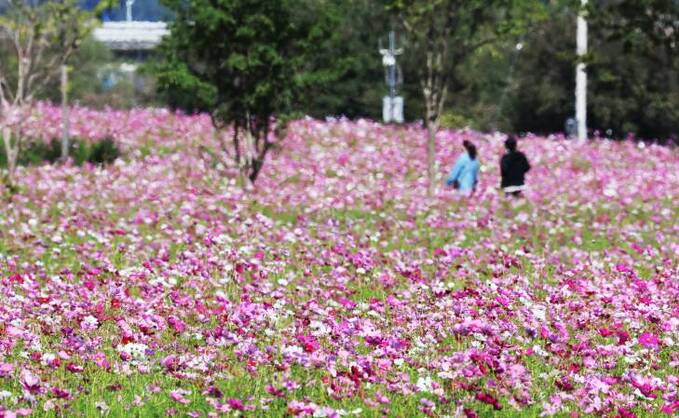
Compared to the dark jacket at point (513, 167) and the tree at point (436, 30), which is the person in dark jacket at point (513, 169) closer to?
the dark jacket at point (513, 167)

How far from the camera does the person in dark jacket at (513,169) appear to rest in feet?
64.8

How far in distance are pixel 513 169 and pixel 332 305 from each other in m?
12.0

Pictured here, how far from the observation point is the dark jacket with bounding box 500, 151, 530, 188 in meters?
19.8

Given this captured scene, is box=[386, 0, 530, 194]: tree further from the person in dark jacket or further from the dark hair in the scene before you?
the person in dark jacket

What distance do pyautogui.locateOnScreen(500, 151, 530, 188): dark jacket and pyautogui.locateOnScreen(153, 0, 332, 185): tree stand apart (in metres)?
4.24

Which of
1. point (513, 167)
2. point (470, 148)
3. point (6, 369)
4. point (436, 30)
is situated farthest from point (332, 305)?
point (436, 30)

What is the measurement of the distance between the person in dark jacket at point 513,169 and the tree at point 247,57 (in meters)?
4.24

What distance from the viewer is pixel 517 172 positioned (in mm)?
20000

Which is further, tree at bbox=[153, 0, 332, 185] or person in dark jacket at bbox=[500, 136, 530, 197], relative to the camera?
tree at bbox=[153, 0, 332, 185]

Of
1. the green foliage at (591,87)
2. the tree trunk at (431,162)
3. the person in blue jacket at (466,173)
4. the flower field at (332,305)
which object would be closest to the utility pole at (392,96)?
the green foliage at (591,87)

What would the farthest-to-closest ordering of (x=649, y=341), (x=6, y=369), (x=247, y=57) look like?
(x=247, y=57), (x=649, y=341), (x=6, y=369)

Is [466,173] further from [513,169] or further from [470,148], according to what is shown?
[513,169]

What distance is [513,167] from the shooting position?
19.9 m

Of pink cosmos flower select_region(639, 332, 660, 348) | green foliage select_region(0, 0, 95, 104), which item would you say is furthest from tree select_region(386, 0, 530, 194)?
pink cosmos flower select_region(639, 332, 660, 348)
